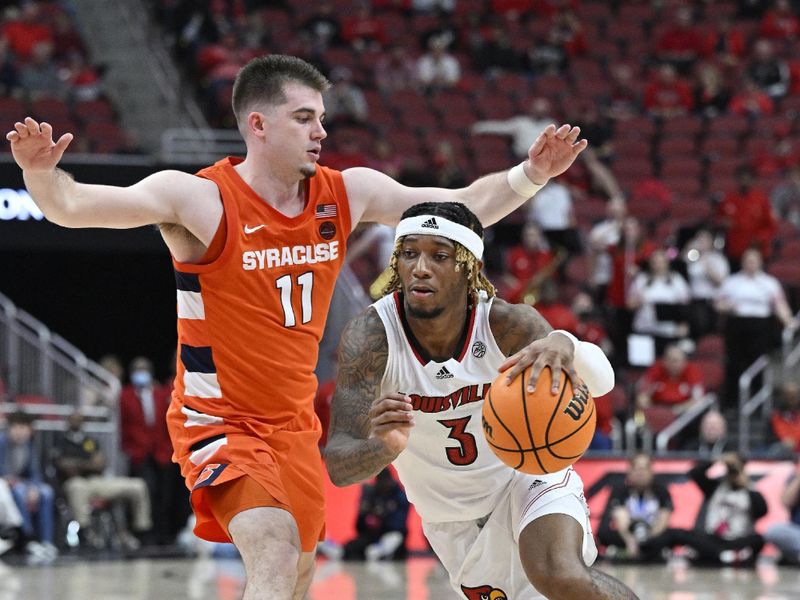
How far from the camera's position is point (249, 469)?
531 cm

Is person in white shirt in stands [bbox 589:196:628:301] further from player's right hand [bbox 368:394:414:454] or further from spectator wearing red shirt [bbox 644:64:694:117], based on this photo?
player's right hand [bbox 368:394:414:454]

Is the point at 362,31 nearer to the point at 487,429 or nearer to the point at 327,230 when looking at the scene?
the point at 327,230

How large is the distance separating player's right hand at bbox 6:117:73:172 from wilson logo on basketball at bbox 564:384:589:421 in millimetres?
2015

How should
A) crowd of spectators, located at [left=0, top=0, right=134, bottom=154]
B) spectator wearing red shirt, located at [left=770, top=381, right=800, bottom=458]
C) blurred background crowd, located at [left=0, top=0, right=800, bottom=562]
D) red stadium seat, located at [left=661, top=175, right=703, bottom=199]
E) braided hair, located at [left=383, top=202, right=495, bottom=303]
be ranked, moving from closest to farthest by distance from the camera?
braided hair, located at [left=383, top=202, right=495, bottom=303]
spectator wearing red shirt, located at [left=770, top=381, right=800, bottom=458]
blurred background crowd, located at [left=0, top=0, right=800, bottom=562]
crowd of spectators, located at [left=0, top=0, right=134, bottom=154]
red stadium seat, located at [left=661, top=175, right=703, bottom=199]

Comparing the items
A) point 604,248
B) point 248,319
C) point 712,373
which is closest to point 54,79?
point 604,248

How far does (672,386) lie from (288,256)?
1026 centimetres

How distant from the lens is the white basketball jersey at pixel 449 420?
5.62 metres

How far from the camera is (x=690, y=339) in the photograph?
16.3 metres

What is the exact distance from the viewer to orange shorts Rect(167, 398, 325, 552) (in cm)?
530

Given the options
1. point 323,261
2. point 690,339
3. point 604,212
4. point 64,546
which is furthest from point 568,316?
point 323,261

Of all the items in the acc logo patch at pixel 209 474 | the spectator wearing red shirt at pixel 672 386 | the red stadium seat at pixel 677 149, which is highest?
the red stadium seat at pixel 677 149

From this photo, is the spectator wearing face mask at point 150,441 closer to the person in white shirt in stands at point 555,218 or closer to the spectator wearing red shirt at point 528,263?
the spectator wearing red shirt at point 528,263

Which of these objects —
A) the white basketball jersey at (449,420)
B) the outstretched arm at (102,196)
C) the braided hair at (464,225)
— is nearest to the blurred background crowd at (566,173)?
the white basketball jersey at (449,420)

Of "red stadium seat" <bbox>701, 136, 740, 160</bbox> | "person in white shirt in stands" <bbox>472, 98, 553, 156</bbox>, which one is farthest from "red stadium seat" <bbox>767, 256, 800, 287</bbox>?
"person in white shirt in stands" <bbox>472, 98, 553, 156</bbox>
